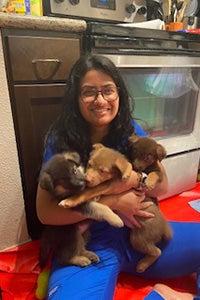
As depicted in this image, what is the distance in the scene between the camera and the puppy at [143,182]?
39.8 inches

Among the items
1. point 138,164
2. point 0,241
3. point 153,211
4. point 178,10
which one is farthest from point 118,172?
point 178,10

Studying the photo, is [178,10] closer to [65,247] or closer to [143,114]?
[143,114]

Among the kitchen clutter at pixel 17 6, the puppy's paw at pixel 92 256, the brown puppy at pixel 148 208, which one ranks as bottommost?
the puppy's paw at pixel 92 256

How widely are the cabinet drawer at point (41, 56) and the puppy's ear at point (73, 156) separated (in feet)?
1.66

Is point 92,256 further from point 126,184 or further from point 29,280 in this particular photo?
point 29,280

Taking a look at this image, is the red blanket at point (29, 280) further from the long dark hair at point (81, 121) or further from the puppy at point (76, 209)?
the long dark hair at point (81, 121)

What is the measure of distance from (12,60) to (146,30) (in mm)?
785

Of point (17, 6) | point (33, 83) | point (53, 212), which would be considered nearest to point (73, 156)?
point (53, 212)

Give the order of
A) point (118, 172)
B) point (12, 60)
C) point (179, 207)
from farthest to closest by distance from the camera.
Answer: point (179, 207), point (12, 60), point (118, 172)

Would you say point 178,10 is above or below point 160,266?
above

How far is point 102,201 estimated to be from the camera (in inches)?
42.6

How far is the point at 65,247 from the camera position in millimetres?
1106

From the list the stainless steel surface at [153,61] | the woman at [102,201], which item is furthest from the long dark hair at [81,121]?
the stainless steel surface at [153,61]

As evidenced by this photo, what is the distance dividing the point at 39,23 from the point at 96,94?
1.61ft
